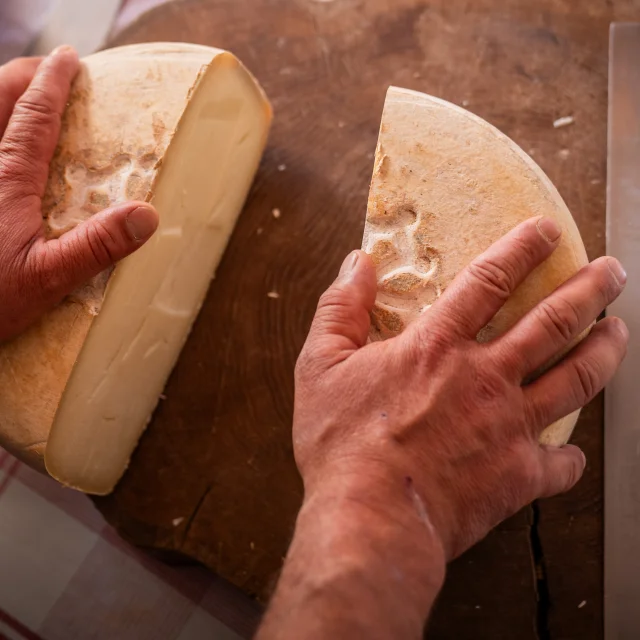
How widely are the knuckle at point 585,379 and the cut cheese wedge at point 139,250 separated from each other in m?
0.97

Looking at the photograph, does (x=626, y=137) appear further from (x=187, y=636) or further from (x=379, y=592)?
(x=187, y=636)

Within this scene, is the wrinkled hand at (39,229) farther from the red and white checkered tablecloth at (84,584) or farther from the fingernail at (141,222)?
the red and white checkered tablecloth at (84,584)

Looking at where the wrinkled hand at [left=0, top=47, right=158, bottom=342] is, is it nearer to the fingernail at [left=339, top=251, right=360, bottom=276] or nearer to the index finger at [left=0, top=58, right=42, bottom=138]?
the index finger at [left=0, top=58, right=42, bottom=138]

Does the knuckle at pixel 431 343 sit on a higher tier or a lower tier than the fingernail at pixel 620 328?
higher

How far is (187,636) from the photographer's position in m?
1.76

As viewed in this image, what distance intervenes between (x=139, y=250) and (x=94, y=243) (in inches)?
6.6

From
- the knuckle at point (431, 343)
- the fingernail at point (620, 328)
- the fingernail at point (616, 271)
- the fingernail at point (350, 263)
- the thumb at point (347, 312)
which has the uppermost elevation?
the fingernail at point (350, 263)

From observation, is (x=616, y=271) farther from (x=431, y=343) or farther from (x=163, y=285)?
(x=163, y=285)

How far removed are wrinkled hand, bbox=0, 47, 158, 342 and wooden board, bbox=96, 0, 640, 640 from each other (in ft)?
1.48

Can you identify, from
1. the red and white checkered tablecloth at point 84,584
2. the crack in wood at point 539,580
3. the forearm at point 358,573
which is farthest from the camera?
the red and white checkered tablecloth at point 84,584

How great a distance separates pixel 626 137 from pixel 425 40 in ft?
1.98

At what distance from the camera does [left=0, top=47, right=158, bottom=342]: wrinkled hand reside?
1.24 meters

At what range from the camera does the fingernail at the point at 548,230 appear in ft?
3.68

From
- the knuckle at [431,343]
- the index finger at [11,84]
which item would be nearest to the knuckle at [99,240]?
the index finger at [11,84]
